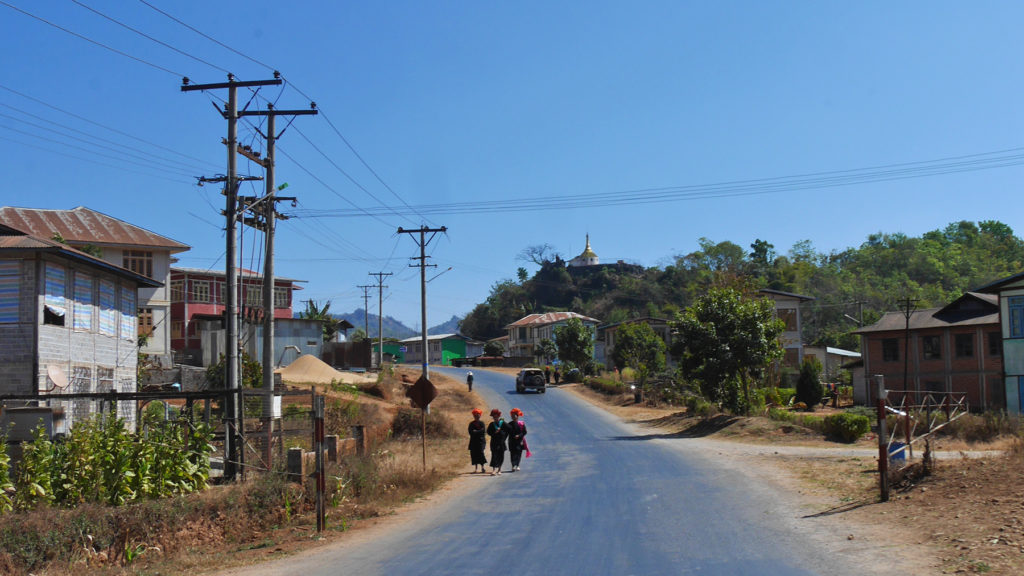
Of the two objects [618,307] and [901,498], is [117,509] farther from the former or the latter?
[618,307]

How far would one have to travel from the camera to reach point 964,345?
4741 cm

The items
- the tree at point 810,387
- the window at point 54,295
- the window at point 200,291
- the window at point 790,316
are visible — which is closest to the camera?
the window at point 54,295

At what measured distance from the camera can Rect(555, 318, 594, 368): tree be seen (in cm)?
7338

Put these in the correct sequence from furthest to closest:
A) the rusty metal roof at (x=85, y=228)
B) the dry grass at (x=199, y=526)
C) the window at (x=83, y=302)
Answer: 1. the rusty metal roof at (x=85, y=228)
2. the window at (x=83, y=302)
3. the dry grass at (x=199, y=526)

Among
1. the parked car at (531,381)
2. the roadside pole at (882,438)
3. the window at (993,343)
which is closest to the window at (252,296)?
the parked car at (531,381)

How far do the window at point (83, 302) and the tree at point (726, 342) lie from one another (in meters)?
22.2

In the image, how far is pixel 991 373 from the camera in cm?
4616

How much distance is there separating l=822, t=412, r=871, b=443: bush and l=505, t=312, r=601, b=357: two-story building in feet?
236

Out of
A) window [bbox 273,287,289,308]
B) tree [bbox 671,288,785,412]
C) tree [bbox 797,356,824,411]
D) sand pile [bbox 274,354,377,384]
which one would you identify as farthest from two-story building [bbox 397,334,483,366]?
tree [bbox 671,288,785,412]

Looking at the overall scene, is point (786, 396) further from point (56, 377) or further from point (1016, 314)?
point (56, 377)

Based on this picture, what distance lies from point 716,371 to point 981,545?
24795mm

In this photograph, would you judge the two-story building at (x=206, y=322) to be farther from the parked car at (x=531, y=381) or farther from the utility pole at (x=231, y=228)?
the utility pole at (x=231, y=228)

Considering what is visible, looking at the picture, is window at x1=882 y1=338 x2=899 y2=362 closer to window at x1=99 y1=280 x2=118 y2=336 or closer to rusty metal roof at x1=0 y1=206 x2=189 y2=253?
rusty metal roof at x1=0 y1=206 x2=189 y2=253

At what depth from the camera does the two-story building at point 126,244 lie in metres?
41.8
